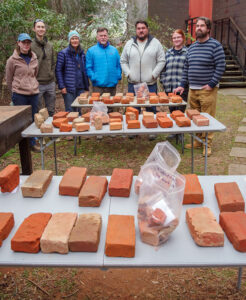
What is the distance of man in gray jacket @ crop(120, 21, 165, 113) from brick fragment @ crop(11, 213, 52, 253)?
4123 mm

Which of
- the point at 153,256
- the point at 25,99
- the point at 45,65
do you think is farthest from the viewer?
the point at 45,65

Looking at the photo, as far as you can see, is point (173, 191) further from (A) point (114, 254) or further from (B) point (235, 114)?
(B) point (235, 114)

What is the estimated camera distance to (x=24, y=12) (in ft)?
24.0

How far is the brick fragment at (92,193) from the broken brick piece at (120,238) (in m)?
0.25

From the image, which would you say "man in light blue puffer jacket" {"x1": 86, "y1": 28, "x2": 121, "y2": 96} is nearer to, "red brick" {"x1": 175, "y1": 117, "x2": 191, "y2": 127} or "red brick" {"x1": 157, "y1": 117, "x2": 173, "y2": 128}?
"red brick" {"x1": 157, "y1": 117, "x2": 173, "y2": 128}

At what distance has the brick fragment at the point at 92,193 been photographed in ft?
6.31

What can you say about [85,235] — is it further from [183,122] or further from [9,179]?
[183,122]

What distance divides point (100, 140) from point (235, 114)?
3.58 m

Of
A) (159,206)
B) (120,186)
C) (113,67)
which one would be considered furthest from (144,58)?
(159,206)

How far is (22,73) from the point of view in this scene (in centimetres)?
474

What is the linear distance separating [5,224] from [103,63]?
442cm

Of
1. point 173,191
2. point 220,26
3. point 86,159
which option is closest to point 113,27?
point 86,159

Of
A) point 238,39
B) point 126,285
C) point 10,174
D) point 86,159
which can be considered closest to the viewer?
point 10,174

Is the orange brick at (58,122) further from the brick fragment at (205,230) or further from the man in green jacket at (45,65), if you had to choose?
the brick fragment at (205,230)
